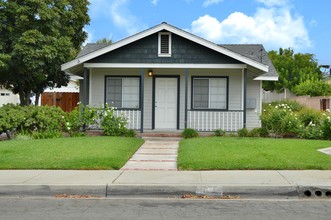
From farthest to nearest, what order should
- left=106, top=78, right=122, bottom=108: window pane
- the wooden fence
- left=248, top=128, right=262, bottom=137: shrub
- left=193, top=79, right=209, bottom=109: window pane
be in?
the wooden fence < left=106, top=78, right=122, bottom=108: window pane < left=193, top=79, right=209, bottom=109: window pane < left=248, top=128, right=262, bottom=137: shrub

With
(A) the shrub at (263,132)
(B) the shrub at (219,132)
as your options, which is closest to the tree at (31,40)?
(B) the shrub at (219,132)

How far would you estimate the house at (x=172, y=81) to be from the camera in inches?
665

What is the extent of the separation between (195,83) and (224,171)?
889 cm

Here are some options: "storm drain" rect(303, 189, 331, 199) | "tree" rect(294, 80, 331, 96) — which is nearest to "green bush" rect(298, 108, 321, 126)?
"storm drain" rect(303, 189, 331, 199)

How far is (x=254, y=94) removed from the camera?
1914 cm

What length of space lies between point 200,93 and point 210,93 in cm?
42

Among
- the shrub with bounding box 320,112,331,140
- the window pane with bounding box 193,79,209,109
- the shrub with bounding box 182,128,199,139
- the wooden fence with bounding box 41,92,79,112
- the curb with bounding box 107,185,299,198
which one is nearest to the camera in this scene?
the curb with bounding box 107,185,299,198

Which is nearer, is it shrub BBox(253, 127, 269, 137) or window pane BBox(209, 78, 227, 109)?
shrub BBox(253, 127, 269, 137)

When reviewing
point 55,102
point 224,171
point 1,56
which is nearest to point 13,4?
point 1,56

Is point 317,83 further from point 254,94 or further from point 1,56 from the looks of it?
point 1,56

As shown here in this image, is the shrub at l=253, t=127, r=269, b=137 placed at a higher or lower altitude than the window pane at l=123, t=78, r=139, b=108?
lower

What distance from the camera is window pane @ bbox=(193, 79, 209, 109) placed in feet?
60.3

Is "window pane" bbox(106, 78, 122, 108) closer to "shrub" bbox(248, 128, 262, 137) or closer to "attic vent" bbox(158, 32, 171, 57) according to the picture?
"attic vent" bbox(158, 32, 171, 57)

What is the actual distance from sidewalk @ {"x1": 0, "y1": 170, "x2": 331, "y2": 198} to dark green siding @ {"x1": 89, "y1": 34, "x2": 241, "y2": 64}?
8.22 m
